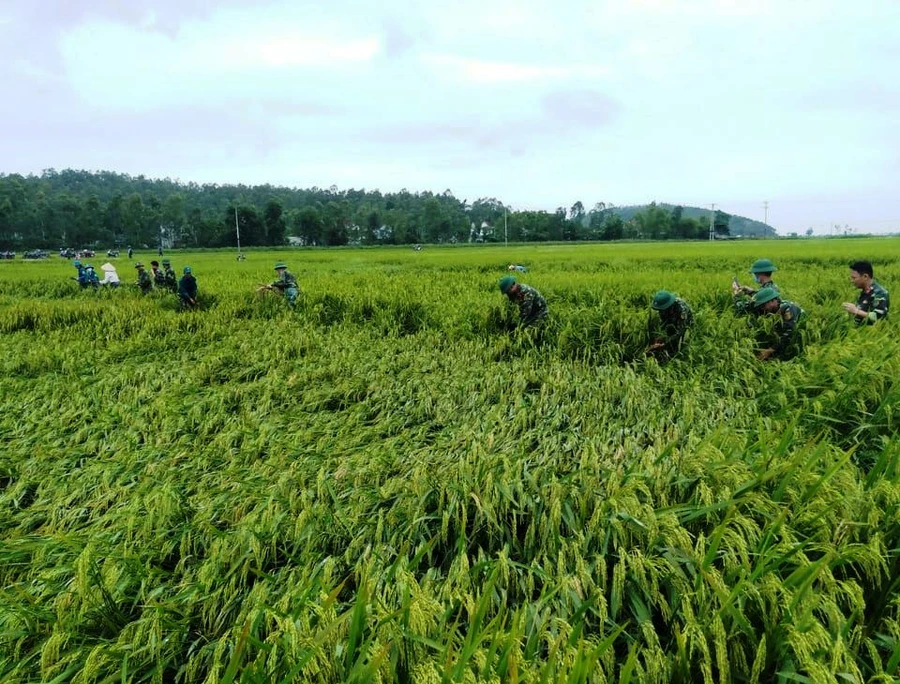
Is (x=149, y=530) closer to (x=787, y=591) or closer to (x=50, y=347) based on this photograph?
(x=787, y=591)

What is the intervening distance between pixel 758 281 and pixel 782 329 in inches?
41.2

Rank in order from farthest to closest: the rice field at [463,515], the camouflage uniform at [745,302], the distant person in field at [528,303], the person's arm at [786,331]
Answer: the distant person in field at [528,303]
the camouflage uniform at [745,302]
the person's arm at [786,331]
the rice field at [463,515]

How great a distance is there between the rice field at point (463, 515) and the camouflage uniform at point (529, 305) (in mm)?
734

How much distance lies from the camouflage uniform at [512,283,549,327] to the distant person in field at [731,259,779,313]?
275 cm

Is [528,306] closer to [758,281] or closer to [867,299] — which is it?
[758,281]

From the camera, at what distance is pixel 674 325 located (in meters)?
6.02

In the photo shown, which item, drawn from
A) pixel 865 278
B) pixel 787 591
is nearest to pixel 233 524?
pixel 787 591

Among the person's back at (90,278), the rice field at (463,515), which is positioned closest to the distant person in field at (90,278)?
the person's back at (90,278)

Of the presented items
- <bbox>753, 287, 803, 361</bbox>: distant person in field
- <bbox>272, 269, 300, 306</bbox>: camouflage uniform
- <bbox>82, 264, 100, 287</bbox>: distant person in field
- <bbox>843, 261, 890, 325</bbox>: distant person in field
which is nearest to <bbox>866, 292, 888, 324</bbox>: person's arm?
<bbox>843, 261, 890, 325</bbox>: distant person in field

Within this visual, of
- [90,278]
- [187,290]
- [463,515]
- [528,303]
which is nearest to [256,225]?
[90,278]

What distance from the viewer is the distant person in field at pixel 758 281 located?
6.08 meters

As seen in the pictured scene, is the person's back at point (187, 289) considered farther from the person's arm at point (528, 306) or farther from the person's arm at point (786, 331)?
the person's arm at point (786, 331)

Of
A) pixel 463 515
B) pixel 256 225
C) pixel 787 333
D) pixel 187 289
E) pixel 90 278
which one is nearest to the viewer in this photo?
pixel 463 515

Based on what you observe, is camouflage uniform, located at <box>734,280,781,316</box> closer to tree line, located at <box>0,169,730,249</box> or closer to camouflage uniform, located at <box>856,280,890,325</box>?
camouflage uniform, located at <box>856,280,890,325</box>
